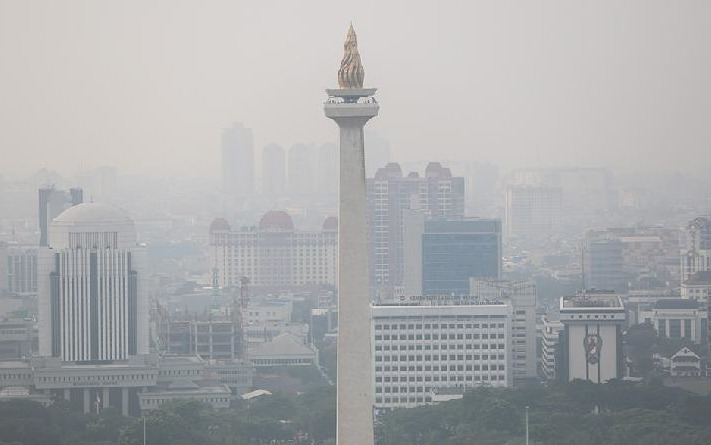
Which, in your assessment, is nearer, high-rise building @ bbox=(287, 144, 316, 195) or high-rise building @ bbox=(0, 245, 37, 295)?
high-rise building @ bbox=(0, 245, 37, 295)

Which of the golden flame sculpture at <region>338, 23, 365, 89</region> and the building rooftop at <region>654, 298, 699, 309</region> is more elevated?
the golden flame sculpture at <region>338, 23, 365, 89</region>

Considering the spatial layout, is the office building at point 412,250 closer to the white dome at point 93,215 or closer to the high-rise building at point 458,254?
the high-rise building at point 458,254

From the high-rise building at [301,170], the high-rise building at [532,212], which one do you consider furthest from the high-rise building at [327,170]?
the high-rise building at [532,212]

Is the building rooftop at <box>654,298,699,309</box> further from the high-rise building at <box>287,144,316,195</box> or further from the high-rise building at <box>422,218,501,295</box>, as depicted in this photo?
the high-rise building at <box>287,144,316,195</box>

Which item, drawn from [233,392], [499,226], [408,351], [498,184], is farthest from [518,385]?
[498,184]

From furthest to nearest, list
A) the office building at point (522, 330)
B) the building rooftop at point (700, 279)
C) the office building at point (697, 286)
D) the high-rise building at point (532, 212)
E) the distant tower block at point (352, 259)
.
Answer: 1. the high-rise building at point (532, 212)
2. the building rooftop at point (700, 279)
3. the office building at point (697, 286)
4. the office building at point (522, 330)
5. the distant tower block at point (352, 259)

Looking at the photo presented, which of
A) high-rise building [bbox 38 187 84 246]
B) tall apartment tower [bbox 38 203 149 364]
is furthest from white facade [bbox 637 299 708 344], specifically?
high-rise building [bbox 38 187 84 246]
